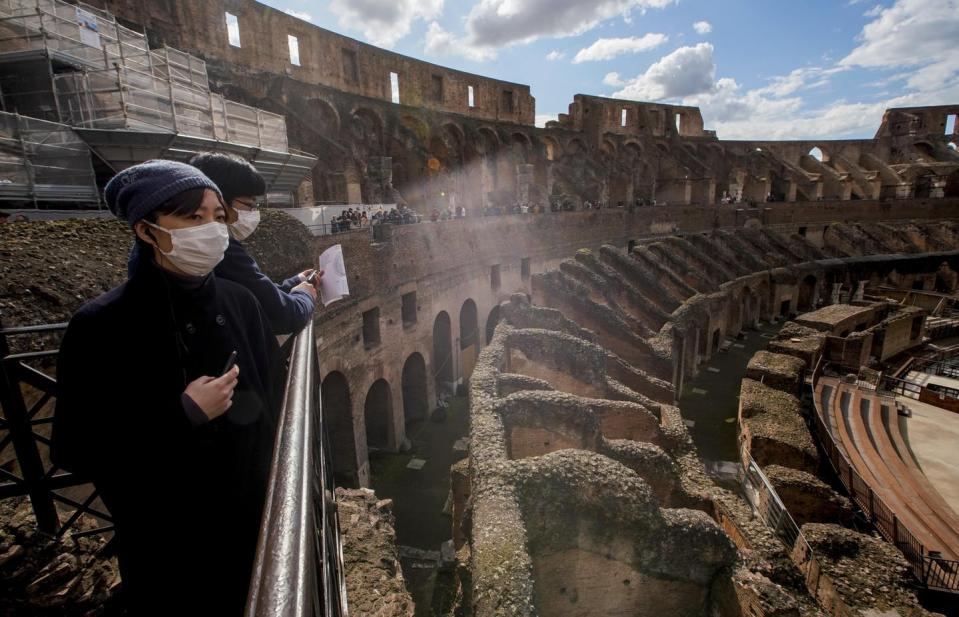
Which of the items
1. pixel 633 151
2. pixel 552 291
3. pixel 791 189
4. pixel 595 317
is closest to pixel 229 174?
pixel 595 317

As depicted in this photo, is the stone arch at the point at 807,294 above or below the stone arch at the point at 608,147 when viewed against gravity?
below

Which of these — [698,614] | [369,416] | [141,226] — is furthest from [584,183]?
[141,226]

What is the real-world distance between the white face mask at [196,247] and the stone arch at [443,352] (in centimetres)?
1399

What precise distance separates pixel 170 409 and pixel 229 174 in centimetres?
162

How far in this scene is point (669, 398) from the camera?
413 inches

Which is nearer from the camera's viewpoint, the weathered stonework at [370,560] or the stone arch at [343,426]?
the weathered stonework at [370,560]

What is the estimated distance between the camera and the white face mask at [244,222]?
2809 mm

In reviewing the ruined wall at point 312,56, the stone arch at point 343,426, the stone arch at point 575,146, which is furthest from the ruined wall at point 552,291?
the ruined wall at point 312,56

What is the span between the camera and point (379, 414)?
12.7m

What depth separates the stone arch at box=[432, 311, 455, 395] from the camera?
1593cm

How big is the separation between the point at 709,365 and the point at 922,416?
228 inches

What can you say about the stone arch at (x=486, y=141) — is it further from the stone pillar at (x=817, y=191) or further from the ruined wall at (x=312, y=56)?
the stone pillar at (x=817, y=191)

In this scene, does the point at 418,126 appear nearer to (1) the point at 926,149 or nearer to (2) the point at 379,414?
(2) the point at 379,414

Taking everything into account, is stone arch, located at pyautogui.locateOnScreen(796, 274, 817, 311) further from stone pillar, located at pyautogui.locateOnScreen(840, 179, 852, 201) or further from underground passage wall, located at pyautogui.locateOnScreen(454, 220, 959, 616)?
stone pillar, located at pyautogui.locateOnScreen(840, 179, 852, 201)
